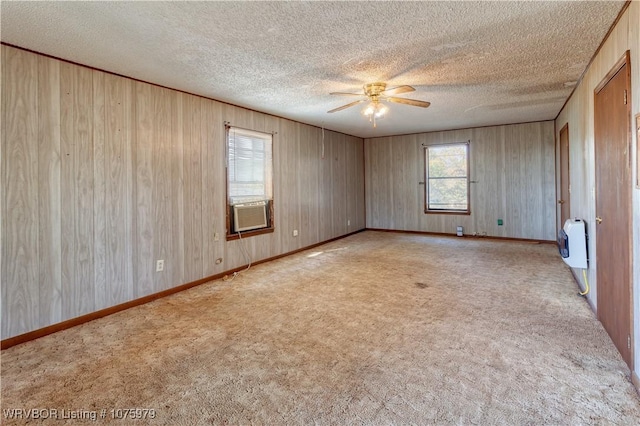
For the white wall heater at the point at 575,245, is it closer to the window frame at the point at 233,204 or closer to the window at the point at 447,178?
the window frame at the point at 233,204

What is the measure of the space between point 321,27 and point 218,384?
250cm

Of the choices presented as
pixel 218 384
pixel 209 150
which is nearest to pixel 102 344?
pixel 218 384

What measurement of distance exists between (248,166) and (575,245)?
4073mm

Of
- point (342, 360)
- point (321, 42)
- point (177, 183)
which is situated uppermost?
point (321, 42)

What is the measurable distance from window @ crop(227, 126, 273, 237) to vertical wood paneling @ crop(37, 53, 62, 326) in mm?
1994

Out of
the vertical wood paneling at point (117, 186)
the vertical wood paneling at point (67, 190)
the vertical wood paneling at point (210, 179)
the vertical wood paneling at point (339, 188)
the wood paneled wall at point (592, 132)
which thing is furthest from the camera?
the vertical wood paneling at point (339, 188)

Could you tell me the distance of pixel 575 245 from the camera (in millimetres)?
3271

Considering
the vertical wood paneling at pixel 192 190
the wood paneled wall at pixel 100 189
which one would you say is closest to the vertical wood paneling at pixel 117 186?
the wood paneled wall at pixel 100 189

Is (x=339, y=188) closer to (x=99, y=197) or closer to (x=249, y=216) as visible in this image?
(x=249, y=216)

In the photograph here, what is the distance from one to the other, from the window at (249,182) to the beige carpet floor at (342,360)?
1198 millimetres

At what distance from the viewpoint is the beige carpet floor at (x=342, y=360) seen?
1799 millimetres

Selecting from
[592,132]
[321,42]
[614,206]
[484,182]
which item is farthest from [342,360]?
[484,182]

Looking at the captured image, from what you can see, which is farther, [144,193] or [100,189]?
[144,193]

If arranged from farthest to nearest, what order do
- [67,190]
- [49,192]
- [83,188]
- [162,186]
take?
→ [162,186], [83,188], [67,190], [49,192]
